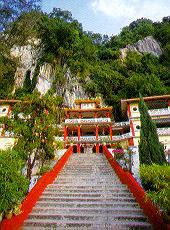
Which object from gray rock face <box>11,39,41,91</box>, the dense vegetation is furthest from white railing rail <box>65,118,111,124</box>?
gray rock face <box>11,39,41,91</box>

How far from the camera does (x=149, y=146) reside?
19500 mm

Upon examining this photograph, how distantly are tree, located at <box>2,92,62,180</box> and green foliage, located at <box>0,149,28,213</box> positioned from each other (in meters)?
4.53

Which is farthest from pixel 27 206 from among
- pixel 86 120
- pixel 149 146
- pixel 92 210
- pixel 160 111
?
pixel 160 111

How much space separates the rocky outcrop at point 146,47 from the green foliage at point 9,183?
1806 inches

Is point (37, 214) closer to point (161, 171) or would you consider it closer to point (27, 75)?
point (161, 171)

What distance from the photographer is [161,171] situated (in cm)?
959

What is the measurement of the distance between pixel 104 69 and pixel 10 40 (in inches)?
1281

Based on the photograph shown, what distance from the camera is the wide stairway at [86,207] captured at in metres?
7.97

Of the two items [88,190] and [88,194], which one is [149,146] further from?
[88,194]

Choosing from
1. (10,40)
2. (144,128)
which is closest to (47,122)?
(10,40)

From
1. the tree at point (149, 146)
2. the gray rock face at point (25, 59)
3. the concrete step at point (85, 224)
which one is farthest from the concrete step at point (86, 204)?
the gray rock face at point (25, 59)

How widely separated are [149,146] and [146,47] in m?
38.3

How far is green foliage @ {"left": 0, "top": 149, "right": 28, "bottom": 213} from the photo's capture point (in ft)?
25.3

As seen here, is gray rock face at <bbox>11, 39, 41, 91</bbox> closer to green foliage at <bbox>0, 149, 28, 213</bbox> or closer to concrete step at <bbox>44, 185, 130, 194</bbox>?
concrete step at <bbox>44, 185, 130, 194</bbox>
